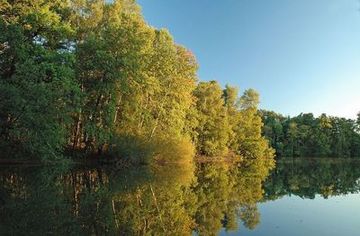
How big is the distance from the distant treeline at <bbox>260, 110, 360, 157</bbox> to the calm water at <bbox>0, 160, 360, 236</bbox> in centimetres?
9027

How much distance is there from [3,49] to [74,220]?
25361 mm

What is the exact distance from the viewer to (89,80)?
40.2 m

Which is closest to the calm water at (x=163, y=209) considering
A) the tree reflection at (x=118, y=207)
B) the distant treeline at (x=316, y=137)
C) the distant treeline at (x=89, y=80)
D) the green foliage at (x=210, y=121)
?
the tree reflection at (x=118, y=207)

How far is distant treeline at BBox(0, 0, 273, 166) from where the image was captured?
33.0m

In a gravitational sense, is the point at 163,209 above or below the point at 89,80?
below

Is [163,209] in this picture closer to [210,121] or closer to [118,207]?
[118,207]

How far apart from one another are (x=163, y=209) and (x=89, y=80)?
82.5 feet

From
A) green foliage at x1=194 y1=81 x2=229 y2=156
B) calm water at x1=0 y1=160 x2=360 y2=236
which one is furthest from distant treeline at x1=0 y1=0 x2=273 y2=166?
green foliage at x1=194 y1=81 x2=229 y2=156

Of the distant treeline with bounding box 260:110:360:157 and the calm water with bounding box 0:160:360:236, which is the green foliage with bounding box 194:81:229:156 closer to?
the calm water with bounding box 0:160:360:236

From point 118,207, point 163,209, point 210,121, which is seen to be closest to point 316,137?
point 210,121

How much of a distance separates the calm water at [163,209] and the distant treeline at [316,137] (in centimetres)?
9027

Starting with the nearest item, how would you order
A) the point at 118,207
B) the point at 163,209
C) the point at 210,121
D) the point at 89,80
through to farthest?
the point at 118,207, the point at 163,209, the point at 89,80, the point at 210,121

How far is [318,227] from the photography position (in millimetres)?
14344

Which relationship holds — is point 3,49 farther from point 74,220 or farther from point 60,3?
point 74,220
